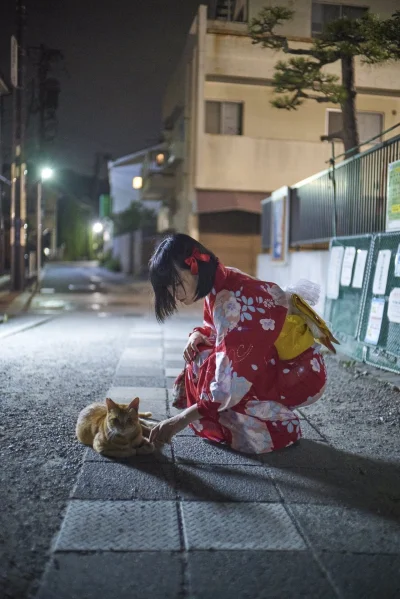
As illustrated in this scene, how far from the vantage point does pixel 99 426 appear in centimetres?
405

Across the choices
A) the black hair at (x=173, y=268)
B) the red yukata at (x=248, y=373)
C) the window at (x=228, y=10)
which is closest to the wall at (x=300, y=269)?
the red yukata at (x=248, y=373)

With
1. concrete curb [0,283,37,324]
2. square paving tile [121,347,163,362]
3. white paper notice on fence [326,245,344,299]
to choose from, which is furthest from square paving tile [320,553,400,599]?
concrete curb [0,283,37,324]

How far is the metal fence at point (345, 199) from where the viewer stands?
7.81 metres

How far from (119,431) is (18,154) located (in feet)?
51.4

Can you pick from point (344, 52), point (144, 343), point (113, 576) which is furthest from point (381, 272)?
point (344, 52)

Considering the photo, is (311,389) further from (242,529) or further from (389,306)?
(389,306)

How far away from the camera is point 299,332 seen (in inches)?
160

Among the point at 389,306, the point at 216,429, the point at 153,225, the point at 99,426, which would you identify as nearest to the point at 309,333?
the point at 216,429

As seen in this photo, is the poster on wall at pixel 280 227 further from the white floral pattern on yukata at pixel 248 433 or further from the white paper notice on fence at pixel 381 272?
the white floral pattern on yukata at pixel 248 433

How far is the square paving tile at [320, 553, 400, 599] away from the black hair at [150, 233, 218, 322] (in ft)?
5.98

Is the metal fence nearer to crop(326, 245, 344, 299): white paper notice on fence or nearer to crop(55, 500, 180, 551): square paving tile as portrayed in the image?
crop(326, 245, 344, 299): white paper notice on fence

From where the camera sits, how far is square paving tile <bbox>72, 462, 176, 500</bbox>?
10.9ft

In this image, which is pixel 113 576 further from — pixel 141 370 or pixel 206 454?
pixel 141 370

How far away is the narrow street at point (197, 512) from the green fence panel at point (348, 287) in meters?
2.04
